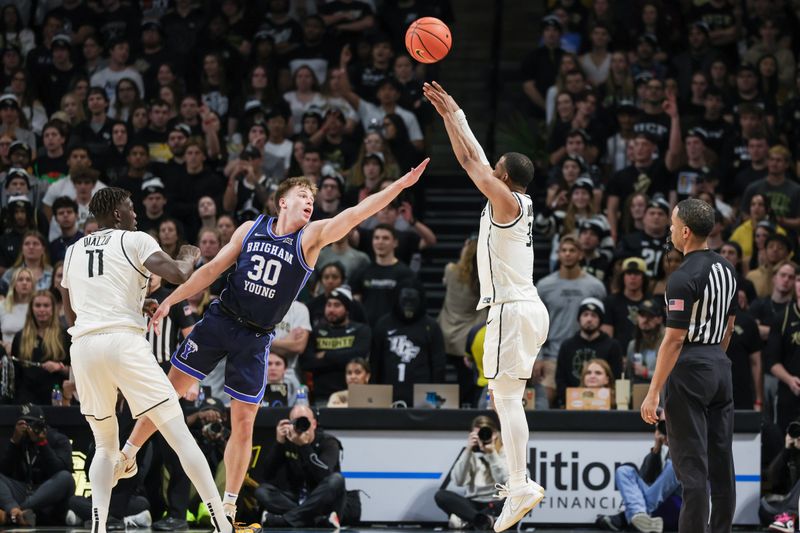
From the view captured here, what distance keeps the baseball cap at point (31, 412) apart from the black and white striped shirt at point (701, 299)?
623 centimetres

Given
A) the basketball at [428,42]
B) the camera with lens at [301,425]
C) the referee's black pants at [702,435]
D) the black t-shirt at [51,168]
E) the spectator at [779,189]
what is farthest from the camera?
the black t-shirt at [51,168]

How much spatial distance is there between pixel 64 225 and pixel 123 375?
6.36m

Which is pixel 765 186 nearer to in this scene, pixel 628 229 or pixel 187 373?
pixel 628 229

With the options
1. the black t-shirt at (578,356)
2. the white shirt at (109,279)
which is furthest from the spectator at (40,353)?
the black t-shirt at (578,356)

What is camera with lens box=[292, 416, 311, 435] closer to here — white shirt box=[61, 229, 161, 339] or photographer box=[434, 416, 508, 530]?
photographer box=[434, 416, 508, 530]

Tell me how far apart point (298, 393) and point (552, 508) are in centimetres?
Result: 265

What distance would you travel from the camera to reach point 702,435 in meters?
8.09

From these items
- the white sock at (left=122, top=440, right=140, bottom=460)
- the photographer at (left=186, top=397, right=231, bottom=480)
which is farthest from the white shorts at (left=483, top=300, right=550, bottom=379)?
the photographer at (left=186, top=397, right=231, bottom=480)

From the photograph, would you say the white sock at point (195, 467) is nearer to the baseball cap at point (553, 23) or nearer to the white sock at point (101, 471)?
the white sock at point (101, 471)

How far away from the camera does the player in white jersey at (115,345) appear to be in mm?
8391

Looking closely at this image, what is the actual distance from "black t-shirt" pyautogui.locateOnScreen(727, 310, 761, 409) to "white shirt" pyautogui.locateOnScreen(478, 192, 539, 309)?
15.2 ft

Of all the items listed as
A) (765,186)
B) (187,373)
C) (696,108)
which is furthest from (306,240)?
(696,108)

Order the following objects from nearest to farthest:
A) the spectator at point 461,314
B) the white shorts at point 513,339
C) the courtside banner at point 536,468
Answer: the white shorts at point 513,339 → the courtside banner at point 536,468 → the spectator at point 461,314

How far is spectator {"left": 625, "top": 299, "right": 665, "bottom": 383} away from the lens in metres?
12.5
